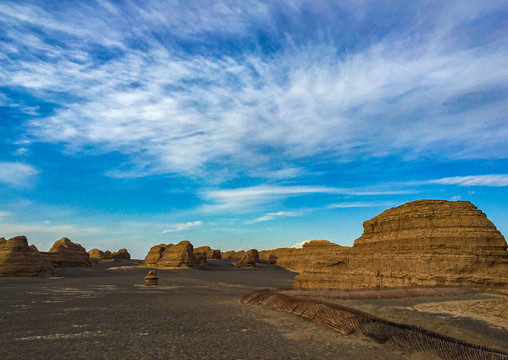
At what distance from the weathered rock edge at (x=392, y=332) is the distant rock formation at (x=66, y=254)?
57399mm

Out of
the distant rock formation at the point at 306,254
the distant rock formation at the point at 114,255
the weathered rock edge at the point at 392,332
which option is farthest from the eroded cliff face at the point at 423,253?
the distant rock formation at the point at 114,255

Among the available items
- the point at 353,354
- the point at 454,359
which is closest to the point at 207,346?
the point at 353,354

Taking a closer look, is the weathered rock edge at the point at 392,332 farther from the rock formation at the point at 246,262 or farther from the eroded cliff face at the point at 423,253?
the rock formation at the point at 246,262

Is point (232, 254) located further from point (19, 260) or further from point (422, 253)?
point (422, 253)

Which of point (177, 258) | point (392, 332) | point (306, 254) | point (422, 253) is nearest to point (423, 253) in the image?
point (422, 253)

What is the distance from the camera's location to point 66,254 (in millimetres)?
59500

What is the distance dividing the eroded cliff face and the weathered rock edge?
13872 millimetres

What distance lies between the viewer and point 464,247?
A: 2375cm

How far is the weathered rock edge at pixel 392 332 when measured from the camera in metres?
6.93

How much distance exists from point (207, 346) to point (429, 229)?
23.4 metres

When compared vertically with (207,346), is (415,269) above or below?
above

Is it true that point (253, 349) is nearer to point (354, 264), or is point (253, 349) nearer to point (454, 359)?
Result: point (454, 359)

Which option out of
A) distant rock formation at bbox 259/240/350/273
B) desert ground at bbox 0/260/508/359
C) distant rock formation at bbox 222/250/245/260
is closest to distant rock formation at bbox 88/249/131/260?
distant rock formation at bbox 222/250/245/260

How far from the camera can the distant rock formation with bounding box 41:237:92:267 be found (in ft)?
189
